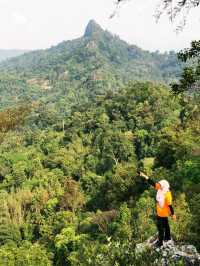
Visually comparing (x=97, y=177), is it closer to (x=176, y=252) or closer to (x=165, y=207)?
(x=165, y=207)

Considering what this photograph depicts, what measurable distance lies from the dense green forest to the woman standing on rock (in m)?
1.22

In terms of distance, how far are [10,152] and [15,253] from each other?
40552 mm

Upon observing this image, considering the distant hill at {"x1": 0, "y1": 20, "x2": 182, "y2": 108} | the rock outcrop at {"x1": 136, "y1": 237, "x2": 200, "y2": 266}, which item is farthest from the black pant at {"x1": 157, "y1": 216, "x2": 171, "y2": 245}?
the distant hill at {"x1": 0, "y1": 20, "x2": 182, "y2": 108}

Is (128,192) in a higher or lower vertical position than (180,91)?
lower

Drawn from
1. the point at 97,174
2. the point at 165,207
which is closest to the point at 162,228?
the point at 165,207

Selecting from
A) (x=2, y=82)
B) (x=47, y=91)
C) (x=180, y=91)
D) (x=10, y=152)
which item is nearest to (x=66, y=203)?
(x=10, y=152)

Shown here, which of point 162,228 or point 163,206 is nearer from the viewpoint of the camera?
point 163,206

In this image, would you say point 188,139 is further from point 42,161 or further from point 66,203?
point 42,161

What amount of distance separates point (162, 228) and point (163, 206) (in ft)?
1.52

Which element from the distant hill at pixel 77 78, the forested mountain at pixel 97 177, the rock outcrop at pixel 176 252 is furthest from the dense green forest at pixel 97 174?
the distant hill at pixel 77 78

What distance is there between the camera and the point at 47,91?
154 meters

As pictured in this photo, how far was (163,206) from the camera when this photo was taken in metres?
9.56

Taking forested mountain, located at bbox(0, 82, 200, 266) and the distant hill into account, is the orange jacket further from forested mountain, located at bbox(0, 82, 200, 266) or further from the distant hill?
the distant hill

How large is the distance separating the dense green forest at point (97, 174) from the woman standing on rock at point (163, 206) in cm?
122
